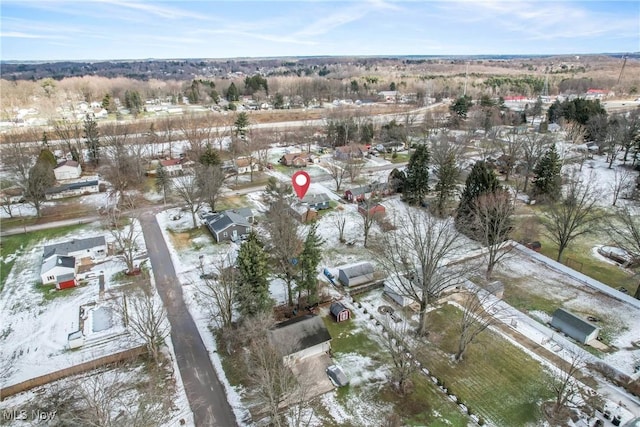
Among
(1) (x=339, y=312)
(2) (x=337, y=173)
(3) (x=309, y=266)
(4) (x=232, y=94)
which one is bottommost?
(1) (x=339, y=312)

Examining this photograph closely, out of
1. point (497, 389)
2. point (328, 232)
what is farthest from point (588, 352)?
point (328, 232)

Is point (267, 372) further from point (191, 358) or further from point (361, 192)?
point (361, 192)

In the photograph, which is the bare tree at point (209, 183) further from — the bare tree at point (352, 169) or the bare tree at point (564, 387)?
the bare tree at point (564, 387)

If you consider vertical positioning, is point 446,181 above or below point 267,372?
above

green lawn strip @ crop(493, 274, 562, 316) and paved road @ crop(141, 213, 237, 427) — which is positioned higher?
green lawn strip @ crop(493, 274, 562, 316)

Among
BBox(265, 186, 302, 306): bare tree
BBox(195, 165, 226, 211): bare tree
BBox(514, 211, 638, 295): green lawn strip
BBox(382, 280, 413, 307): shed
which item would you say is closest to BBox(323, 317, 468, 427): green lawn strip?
BBox(382, 280, 413, 307): shed

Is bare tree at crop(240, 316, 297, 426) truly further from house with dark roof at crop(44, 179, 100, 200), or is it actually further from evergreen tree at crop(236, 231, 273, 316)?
house with dark roof at crop(44, 179, 100, 200)

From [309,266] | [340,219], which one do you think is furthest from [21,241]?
[340,219]
